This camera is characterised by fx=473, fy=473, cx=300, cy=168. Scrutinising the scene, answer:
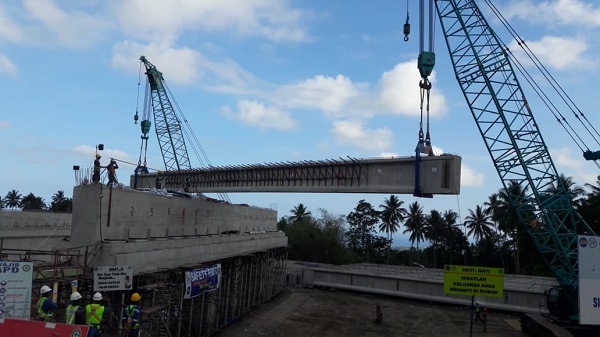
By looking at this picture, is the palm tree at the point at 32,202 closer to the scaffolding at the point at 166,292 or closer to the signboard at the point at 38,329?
the scaffolding at the point at 166,292

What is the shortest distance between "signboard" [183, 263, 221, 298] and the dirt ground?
16.3ft

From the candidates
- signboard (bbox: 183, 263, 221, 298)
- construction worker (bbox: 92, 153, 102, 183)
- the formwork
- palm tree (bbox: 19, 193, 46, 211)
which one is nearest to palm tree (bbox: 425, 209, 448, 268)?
the formwork

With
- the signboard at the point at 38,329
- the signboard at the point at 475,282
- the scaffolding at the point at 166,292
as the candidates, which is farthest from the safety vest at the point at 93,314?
the signboard at the point at 475,282

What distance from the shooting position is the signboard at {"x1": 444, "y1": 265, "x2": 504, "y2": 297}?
48.9 ft

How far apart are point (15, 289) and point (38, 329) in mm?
3761

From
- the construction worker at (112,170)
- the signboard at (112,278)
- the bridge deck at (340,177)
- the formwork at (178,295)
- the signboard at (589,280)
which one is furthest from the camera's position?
the bridge deck at (340,177)

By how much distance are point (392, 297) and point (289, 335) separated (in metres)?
19.8

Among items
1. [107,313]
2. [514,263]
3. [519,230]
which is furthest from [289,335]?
[514,263]

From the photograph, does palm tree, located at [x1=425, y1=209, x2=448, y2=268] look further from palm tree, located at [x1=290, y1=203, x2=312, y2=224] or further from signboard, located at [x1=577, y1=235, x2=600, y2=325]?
signboard, located at [x1=577, y1=235, x2=600, y2=325]

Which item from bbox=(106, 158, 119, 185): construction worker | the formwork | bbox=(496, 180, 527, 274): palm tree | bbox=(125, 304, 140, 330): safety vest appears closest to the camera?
bbox=(125, 304, 140, 330): safety vest

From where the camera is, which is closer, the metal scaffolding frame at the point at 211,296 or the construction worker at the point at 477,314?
the metal scaffolding frame at the point at 211,296

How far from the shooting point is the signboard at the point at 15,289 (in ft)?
36.3

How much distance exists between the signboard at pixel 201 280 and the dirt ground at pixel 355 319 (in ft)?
16.3

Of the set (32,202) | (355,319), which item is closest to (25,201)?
(32,202)
